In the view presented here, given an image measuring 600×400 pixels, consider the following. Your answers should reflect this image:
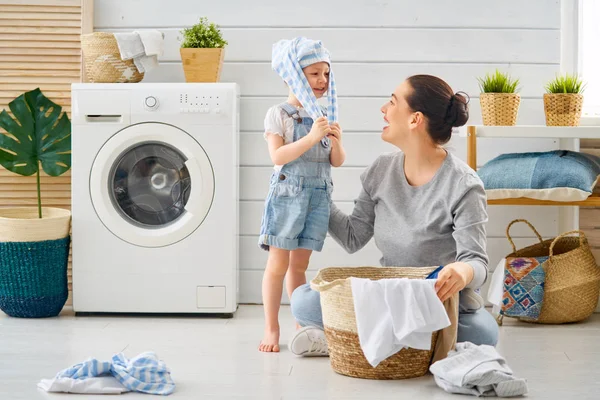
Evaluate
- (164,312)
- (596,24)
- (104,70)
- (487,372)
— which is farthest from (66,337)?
(596,24)

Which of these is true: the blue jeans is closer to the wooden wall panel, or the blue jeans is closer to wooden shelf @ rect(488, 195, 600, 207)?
wooden shelf @ rect(488, 195, 600, 207)

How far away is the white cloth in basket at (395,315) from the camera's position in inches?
81.1

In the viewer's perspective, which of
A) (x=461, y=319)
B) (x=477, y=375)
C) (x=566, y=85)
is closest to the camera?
(x=477, y=375)

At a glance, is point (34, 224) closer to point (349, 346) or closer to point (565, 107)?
point (349, 346)

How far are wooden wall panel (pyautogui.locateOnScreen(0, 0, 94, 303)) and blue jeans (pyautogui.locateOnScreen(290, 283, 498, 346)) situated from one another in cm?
139

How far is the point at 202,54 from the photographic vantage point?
319 cm

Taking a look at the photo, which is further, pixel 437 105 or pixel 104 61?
pixel 104 61

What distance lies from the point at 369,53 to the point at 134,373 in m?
1.82

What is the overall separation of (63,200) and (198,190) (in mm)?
716

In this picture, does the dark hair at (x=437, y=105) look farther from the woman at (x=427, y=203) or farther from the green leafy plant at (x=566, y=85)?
the green leafy plant at (x=566, y=85)

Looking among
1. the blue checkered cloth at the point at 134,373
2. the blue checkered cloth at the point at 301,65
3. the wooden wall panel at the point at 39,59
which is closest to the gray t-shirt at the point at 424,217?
the blue checkered cloth at the point at 301,65

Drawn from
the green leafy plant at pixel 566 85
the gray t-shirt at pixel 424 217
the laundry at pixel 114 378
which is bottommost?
the laundry at pixel 114 378

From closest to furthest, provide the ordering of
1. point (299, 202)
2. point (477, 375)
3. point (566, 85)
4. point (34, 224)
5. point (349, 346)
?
point (477, 375), point (349, 346), point (299, 202), point (34, 224), point (566, 85)

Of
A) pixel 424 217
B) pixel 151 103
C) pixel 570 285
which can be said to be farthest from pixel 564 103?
pixel 151 103
